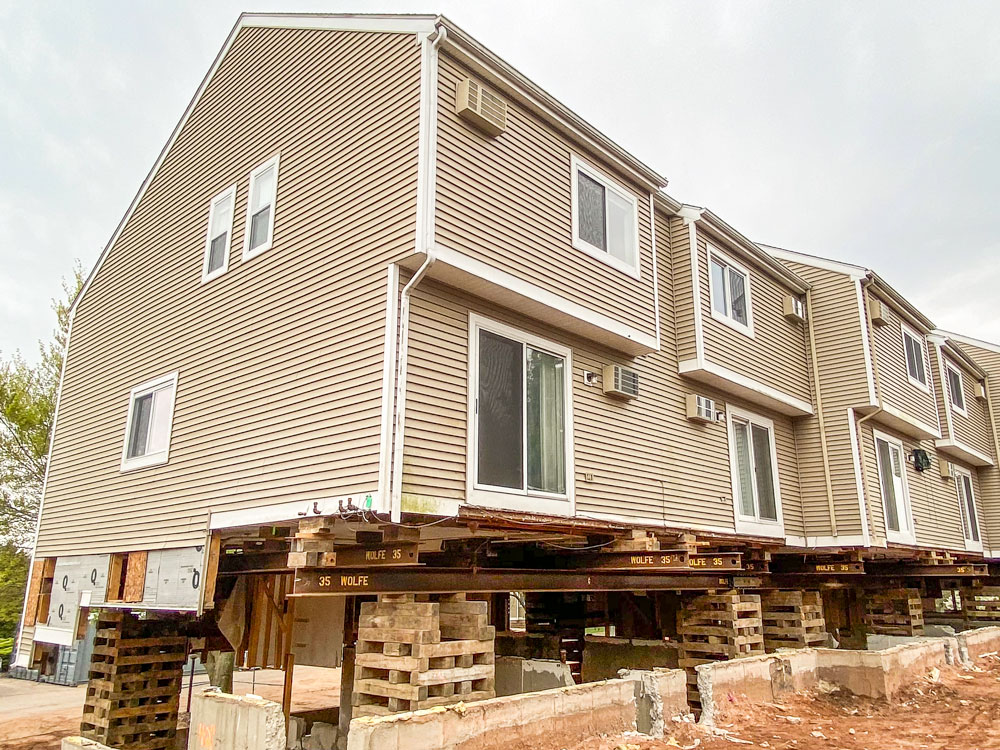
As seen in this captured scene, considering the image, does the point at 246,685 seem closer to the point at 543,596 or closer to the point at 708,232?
the point at 543,596

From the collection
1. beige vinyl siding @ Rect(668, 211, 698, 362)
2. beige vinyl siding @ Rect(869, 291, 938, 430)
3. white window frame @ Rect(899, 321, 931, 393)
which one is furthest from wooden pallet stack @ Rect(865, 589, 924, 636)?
beige vinyl siding @ Rect(668, 211, 698, 362)

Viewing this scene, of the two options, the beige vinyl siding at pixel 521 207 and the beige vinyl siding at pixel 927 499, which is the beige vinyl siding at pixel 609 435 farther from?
the beige vinyl siding at pixel 927 499

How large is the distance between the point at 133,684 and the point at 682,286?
35.4ft

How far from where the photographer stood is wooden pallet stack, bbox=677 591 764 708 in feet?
37.0

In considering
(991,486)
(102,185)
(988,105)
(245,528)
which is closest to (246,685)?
(245,528)

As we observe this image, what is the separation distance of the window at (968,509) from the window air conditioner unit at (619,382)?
47.3 ft

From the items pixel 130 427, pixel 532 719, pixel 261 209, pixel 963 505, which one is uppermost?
pixel 261 209

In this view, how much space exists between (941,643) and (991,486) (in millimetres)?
10999

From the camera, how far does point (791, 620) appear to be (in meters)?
13.3

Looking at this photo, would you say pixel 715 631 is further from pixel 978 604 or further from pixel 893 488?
pixel 978 604

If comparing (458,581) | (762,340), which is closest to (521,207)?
(458,581)

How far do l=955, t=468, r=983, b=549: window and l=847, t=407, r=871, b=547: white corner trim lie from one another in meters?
8.08

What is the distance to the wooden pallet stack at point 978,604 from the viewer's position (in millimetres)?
22125

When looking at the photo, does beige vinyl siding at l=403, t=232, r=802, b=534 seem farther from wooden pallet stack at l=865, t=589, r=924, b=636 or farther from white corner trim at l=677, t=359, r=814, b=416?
wooden pallet stack at l=865, t=589, r=924, b=636
